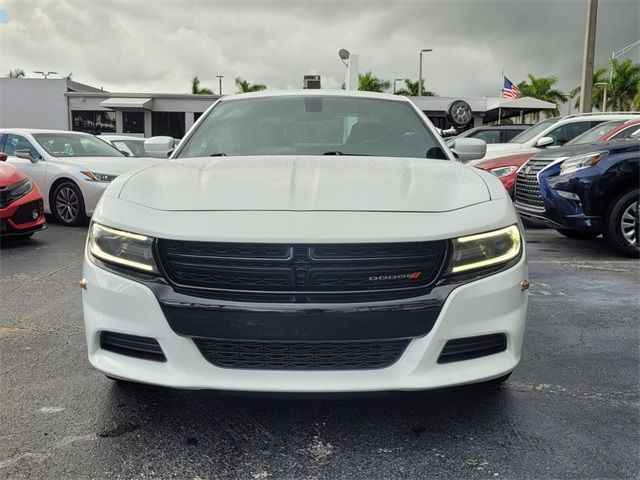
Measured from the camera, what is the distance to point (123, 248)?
2.20m

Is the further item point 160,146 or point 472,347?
point 160,146

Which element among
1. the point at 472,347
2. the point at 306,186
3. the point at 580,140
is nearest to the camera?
the point at 472,347

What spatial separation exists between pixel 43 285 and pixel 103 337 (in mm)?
3148

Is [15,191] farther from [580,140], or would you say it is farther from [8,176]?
[580,140]

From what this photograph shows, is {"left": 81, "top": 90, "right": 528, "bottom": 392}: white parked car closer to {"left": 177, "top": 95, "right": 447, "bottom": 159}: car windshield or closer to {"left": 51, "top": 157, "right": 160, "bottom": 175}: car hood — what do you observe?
{"left": 177, "top": 95, "right": 447, "bottom": 159}: car windshield

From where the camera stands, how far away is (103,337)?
2.24m

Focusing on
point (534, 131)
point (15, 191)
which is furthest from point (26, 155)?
point (534, 131)

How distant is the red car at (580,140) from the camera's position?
7816 mm

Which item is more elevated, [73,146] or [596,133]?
[596,133]

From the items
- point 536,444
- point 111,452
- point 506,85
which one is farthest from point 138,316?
point 506,85

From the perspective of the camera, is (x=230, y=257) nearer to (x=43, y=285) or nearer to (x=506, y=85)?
(x=43, y=285)

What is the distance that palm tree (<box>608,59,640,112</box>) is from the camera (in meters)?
50.2

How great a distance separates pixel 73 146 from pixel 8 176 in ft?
8.77

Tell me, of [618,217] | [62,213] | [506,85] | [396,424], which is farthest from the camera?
[506,85]
